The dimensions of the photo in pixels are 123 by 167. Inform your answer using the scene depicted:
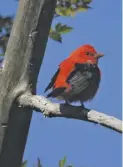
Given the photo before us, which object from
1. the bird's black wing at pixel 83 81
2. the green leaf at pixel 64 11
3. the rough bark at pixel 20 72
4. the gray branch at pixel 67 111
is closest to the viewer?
the gray branch at pixel 67 111

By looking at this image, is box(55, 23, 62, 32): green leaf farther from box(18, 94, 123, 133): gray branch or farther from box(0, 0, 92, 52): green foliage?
box(18, 94, 123, 133): gray branch

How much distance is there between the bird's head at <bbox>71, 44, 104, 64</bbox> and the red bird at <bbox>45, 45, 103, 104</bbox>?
0.08 meters

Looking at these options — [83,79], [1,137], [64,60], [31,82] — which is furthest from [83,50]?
[1,137]

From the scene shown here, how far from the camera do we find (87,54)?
3.16m

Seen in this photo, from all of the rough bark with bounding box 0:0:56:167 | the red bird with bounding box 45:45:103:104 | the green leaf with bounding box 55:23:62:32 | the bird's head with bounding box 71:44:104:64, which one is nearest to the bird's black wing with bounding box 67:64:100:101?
the red bird with bounding box 45:45:103:104

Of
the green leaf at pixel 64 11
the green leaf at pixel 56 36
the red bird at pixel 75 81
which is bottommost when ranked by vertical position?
the red bird at pixel 75 81

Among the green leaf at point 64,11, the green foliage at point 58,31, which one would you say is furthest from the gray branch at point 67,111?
the green leaf at point 64,11

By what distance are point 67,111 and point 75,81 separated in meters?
0.53

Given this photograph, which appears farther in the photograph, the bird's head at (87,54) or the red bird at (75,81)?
the bird's head at (87,54)

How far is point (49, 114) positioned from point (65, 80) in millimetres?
546

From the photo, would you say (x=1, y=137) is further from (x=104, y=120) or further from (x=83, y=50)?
(x=83, y=50)

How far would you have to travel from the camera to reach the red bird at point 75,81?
2672 millimetres

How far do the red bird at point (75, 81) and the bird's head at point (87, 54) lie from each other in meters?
0.08

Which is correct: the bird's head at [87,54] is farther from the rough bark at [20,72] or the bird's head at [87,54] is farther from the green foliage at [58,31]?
the rough bark at [20,72]
